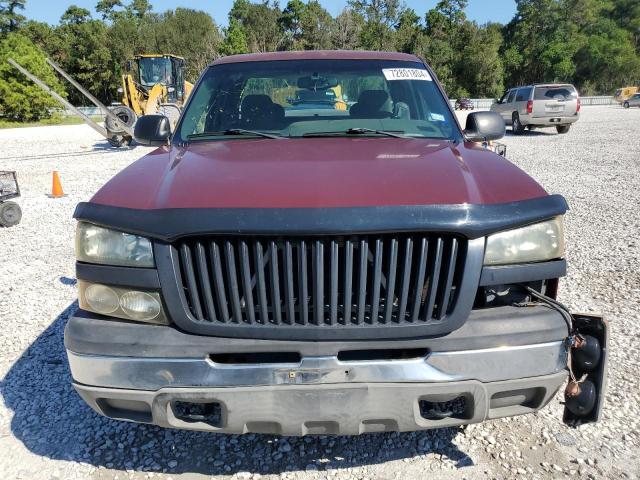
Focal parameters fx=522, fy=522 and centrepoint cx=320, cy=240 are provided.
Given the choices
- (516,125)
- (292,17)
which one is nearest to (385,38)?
(292,17)

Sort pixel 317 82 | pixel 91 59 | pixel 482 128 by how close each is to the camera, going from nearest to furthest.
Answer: pixel 482 128, pixel 317 82, pixel 91 59

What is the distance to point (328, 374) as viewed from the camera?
2.02 metres

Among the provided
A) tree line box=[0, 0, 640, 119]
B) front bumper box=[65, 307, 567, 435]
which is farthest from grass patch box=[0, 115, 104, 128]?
front bumper box=[65, 307, 567, 435]

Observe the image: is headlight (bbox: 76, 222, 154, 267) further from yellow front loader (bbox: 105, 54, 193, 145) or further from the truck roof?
yellow front loader (bbox: 105, 54, 193, 145)

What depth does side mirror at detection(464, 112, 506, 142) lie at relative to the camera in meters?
3.48

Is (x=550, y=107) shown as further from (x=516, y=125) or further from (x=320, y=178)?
(x=320, y=178)

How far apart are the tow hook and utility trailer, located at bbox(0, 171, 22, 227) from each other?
7.67 metres

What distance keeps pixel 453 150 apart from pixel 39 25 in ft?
239

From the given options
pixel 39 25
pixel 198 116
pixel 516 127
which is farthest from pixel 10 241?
pixel 39 25

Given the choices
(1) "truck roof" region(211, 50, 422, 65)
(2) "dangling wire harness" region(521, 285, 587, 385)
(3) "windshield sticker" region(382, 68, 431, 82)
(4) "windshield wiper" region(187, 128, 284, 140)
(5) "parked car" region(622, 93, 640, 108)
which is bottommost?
(5) "parked car" region(622, 93, 640, 108)

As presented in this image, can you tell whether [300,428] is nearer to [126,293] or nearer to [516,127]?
[126,293]

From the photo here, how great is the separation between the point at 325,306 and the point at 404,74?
7.30 feet

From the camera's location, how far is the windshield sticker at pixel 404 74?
12.0 ft

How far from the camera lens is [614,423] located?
2.89m
